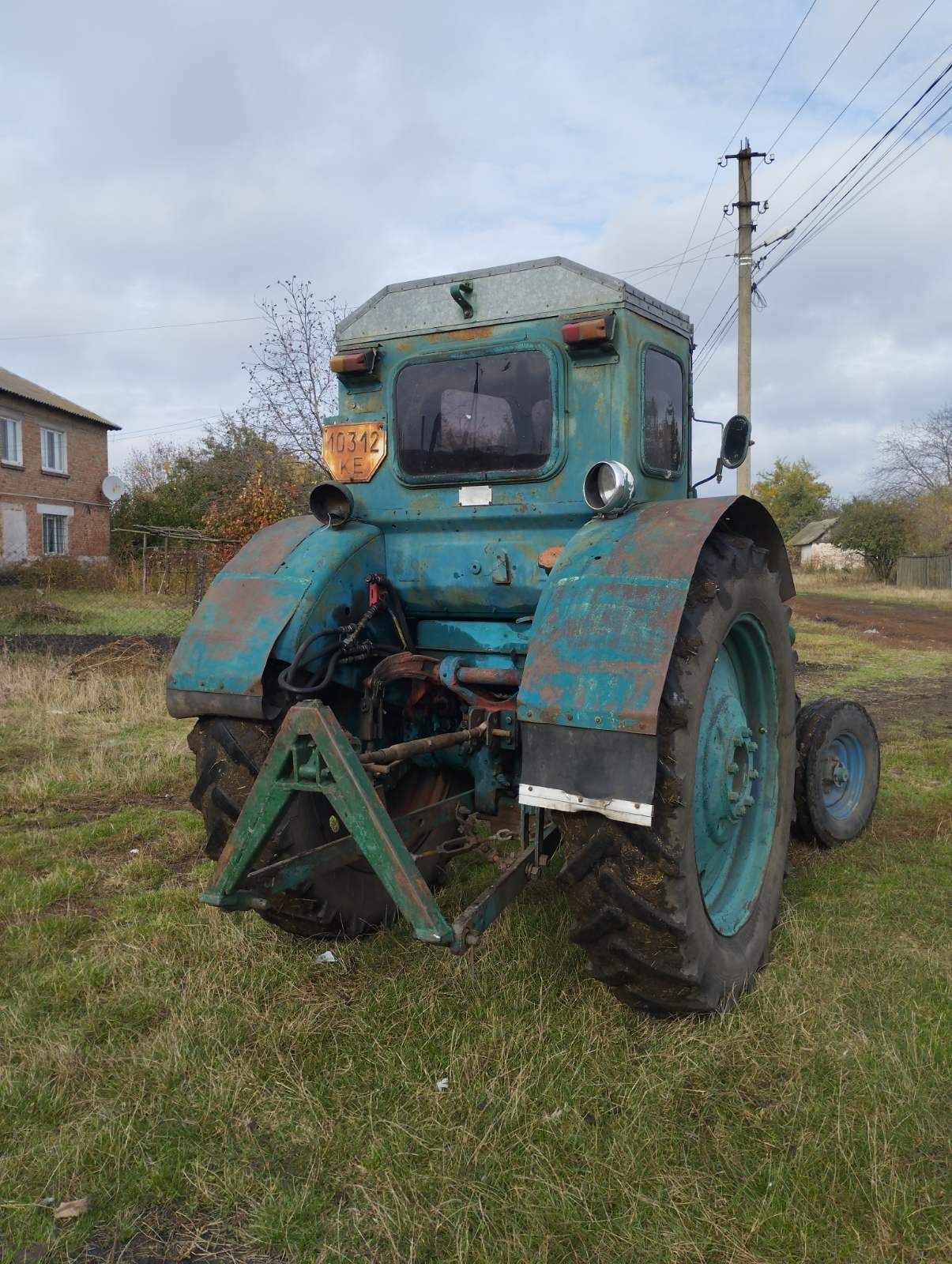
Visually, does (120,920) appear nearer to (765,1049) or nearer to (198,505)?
(765,1049)

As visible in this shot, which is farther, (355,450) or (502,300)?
(355,450)

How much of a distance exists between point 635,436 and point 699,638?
112 centimetres

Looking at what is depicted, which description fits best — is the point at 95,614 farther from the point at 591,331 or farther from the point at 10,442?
the point at 591,331

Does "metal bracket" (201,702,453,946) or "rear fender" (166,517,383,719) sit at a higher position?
"rear fender" (166,517,383,719)

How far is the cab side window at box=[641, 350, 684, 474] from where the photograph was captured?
→ 3.71m

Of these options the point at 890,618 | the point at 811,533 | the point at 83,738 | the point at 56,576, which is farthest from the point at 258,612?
the point at 811,533

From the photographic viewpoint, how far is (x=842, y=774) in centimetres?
478

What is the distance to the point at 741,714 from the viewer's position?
11.0 feet

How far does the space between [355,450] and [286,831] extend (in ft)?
5.43

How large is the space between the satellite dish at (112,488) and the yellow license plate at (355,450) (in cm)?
2558

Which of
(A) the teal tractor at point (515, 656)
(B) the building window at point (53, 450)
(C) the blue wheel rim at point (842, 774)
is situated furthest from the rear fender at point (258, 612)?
(B) the building window at point (53, 450)

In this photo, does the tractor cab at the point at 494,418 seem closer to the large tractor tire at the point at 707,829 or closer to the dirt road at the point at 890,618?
the large tractor tire at the point at 707,829

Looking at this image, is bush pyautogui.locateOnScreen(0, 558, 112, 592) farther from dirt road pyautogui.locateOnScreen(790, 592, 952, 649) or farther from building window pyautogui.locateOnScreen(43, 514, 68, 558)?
dirt road pyautogui.locateOnScreen(790, 592, 952, 649)

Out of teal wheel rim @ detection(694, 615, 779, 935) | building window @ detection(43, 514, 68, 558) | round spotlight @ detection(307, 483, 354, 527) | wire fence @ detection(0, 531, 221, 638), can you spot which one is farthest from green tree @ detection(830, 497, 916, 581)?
round spotlight @ detection(307, 483, 354, 527)
